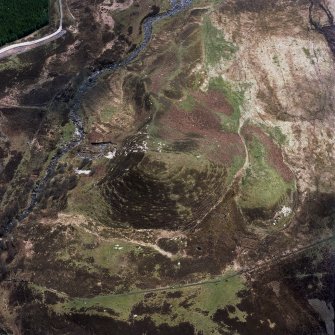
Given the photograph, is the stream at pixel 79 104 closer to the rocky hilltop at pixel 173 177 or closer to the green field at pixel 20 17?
the rocky hilltop at pixel 173 177

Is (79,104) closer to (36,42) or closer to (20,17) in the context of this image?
(36,42)

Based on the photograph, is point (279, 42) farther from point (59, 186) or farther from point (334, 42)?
point (59, 186)

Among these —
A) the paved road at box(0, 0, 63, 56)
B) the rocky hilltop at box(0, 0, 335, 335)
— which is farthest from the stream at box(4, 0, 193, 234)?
the paved road at box(0, 0, 63, 56)

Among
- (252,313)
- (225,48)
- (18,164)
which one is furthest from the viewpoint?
(225,48)

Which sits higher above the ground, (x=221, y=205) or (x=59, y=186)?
(x=59, y=186)

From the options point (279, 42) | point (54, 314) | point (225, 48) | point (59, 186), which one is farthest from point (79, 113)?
point (279, 42)

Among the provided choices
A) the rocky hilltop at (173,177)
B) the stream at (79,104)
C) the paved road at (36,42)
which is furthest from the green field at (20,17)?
the stream at (79,104)

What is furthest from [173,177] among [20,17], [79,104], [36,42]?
[20,17]
